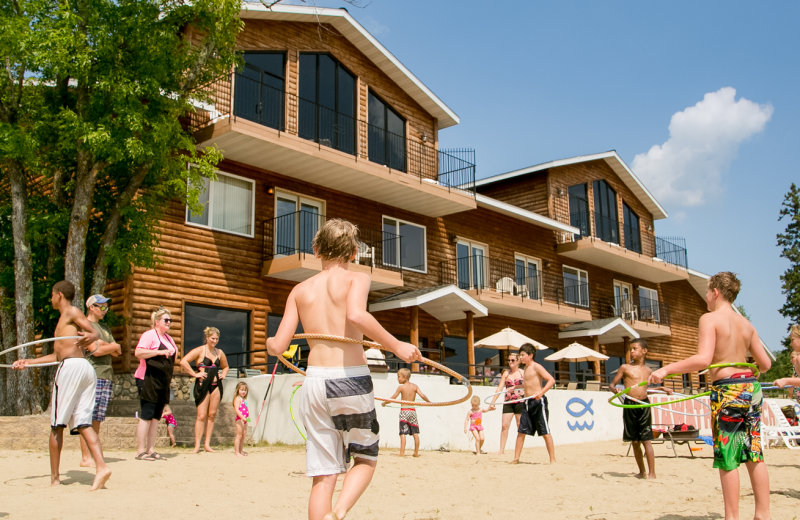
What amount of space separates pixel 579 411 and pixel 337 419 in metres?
17.1

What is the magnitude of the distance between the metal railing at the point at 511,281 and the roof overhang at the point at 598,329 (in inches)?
33.5

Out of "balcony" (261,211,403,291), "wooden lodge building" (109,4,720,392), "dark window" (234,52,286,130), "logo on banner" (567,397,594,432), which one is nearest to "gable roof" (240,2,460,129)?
"wooden lodge building" (109,4,720,392)

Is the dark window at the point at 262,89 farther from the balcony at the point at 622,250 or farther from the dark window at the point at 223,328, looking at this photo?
the balcony at the point at 622,250

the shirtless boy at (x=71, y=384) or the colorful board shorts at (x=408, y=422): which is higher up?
the shirtless boy at (x=71, y=384)

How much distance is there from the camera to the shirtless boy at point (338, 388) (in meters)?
3.87

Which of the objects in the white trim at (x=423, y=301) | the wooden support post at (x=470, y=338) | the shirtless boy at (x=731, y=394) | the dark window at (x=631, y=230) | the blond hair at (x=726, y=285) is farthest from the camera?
the dark window at (x=631, y=230)

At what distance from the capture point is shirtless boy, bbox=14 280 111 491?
6680mm

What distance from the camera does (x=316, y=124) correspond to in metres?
19.3

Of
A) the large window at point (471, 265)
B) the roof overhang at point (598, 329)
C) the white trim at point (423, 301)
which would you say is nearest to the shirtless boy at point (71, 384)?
the white trim at point (423, 301)

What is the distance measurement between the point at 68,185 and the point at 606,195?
22.7m

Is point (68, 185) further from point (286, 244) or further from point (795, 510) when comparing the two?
point (795, 510)

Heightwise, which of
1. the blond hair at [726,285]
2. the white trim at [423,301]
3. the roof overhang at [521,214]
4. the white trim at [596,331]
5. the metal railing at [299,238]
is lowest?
the blond hair at [726,285]

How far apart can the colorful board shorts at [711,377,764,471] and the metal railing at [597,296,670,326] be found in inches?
924

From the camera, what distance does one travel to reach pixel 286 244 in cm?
1812
